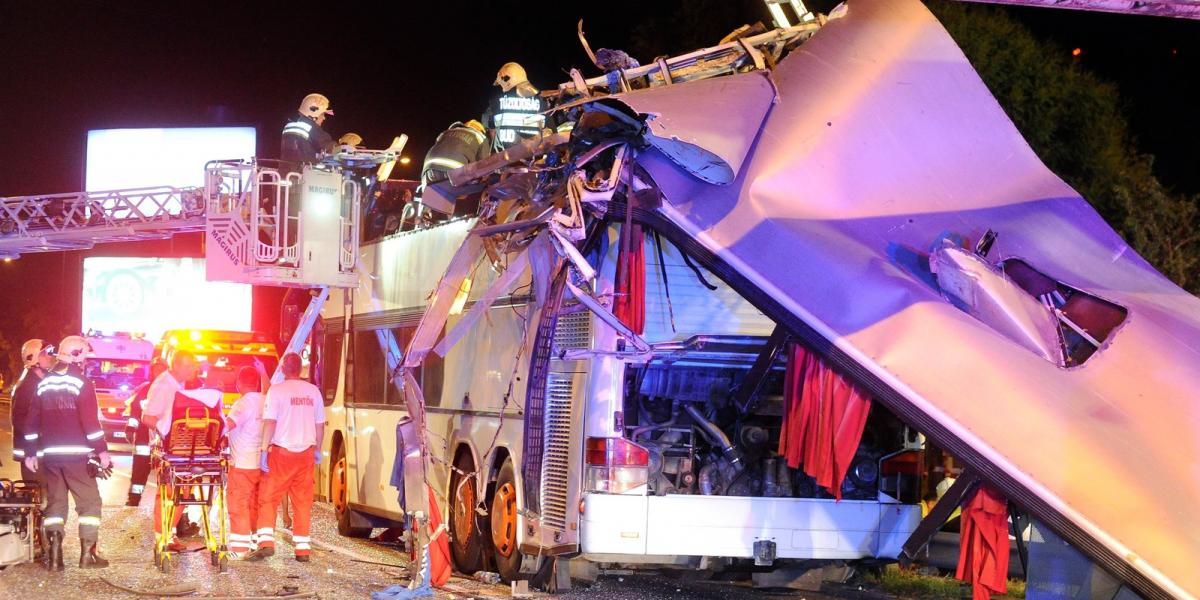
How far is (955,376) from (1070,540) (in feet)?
3.01

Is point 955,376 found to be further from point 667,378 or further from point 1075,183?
point 1075,183

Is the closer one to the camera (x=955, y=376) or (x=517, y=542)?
(x=955, y=376)

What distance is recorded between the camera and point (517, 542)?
934 cm

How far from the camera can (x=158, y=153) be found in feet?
134

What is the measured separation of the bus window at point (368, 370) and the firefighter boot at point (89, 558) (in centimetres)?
313

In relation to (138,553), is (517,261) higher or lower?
higher

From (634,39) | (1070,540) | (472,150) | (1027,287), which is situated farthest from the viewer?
(634,39)

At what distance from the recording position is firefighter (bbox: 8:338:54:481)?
10.5m

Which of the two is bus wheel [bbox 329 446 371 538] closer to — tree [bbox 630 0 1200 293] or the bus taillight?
the bus taillight

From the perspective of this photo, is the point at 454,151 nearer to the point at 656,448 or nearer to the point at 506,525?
the point at 506,525

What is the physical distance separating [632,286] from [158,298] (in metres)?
35.3

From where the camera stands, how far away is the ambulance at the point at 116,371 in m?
26.4

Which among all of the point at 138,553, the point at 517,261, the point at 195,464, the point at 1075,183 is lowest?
the point at 138,553

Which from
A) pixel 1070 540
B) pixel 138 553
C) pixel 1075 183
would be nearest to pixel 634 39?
pixel 1075 183
